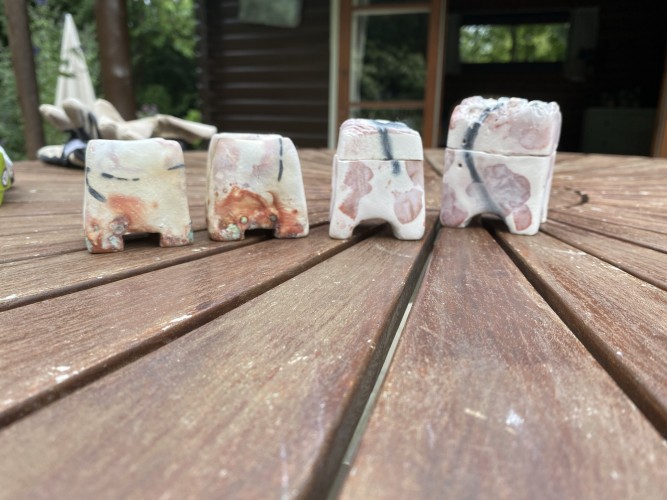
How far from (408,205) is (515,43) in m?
10.5

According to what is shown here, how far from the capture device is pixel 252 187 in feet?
2.66

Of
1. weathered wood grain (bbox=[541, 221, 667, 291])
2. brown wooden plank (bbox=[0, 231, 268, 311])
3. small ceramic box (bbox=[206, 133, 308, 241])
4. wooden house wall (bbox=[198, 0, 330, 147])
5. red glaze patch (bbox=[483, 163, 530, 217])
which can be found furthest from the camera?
wooden house wall (bbox=[198, 0, 330, 147])

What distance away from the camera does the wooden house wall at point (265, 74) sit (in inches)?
167

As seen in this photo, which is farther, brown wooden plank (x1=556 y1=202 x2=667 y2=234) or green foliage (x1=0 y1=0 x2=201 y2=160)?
green foliage (x1=0 y1=0 x2=201 y2=160)

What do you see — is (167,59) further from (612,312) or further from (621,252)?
(612,312)

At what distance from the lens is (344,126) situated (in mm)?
840

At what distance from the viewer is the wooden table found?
0.98 ft

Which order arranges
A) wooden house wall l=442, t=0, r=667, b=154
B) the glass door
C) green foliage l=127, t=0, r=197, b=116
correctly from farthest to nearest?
green foliage l=127, t=0, r=197, b=116 → wooden house wall l=442, t=0, r=667, b=154 → the glass door

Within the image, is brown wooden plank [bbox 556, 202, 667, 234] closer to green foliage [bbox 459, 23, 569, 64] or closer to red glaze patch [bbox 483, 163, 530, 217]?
red glaze patch [bbox 483, 163, 530, 217]

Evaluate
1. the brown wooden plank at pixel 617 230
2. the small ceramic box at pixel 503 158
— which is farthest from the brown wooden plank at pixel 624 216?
the small ceramic box at pixel 503 158

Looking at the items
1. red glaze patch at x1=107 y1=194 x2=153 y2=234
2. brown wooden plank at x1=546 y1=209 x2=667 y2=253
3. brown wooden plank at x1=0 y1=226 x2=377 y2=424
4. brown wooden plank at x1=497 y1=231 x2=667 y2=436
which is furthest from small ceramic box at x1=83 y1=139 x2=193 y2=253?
brown wooden plank at x1=546 y1=209 x2=667 y2=253

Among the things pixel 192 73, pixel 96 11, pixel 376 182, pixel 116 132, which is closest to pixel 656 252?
pixel 376 182

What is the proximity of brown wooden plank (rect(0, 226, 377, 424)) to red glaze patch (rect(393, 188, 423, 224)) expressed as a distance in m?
0.17

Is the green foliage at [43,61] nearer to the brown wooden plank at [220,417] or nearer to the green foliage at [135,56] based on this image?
the green foliage at [135,56]
